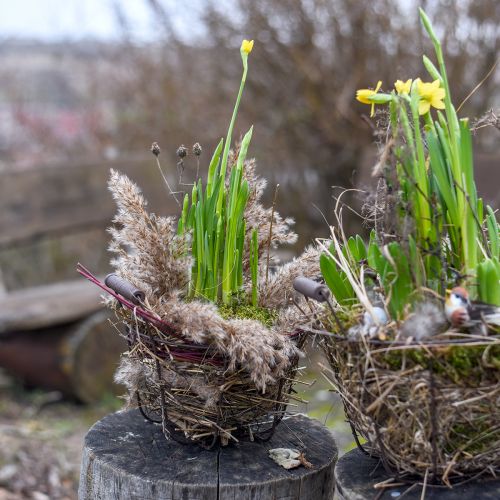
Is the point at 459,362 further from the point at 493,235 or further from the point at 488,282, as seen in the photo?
the point at 493,235

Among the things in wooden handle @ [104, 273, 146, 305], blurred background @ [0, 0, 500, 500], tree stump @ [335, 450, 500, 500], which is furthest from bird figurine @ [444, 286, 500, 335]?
blurred background @ [0, 0, 500, 500]

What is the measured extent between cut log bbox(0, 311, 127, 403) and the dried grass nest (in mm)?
3033

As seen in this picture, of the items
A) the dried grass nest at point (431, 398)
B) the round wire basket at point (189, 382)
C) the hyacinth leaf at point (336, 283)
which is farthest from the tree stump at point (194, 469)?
the hyacinth leaf at point (336, 283)

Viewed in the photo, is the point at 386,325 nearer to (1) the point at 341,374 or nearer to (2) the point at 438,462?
(1) the point at 341,374

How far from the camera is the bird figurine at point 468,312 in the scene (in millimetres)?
1178

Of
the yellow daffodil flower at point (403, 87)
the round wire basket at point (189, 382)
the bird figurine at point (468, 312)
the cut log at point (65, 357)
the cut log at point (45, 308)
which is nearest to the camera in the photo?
the bird figurine at point (468, 312)

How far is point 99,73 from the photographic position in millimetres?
7902

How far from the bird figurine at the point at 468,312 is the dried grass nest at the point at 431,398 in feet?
0.08

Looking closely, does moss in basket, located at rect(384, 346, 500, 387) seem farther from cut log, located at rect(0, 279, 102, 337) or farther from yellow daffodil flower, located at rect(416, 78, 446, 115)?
cut log, located at rect(0, 279, 102, 337)

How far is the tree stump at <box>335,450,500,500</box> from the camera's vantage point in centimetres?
129

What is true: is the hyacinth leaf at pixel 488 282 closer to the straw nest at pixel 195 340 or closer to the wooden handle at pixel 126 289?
Result: the straw nest at pixel 195 340

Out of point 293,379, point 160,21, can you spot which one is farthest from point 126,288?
point 160,21

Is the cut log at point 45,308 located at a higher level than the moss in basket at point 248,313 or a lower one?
lower

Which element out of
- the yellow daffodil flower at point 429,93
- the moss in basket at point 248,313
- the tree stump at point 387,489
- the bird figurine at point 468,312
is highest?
the yellow daffodil flower at point 429,93
